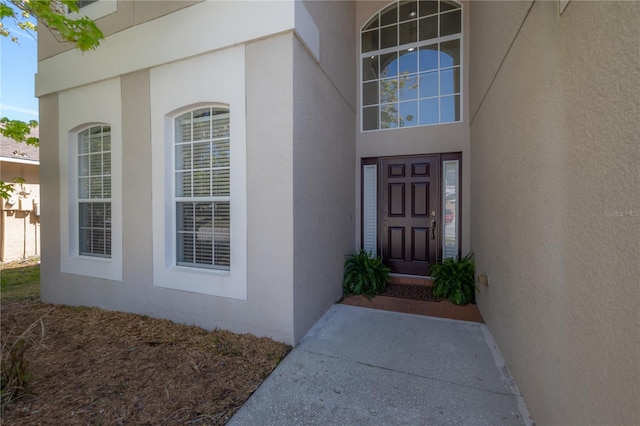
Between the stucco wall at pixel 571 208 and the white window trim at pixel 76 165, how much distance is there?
4593mm

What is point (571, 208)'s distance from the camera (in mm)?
1431

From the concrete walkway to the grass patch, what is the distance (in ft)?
16.5

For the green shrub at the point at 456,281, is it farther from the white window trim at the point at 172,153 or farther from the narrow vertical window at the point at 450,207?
the white window trim at the point at 172,153

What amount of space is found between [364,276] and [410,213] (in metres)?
1.48

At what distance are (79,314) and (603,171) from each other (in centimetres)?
545

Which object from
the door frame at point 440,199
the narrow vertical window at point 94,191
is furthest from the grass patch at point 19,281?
the door frame at point 440,199

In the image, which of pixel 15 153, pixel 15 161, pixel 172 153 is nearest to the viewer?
pixel 172 153

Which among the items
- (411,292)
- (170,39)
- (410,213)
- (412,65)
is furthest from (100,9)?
(411,292)

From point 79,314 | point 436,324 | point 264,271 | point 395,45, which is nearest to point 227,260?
point 264,271

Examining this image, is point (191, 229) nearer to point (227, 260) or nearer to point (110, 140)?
point (227, 260)

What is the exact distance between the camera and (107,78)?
12.2ft

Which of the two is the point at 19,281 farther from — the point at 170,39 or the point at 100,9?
the point at 170,39

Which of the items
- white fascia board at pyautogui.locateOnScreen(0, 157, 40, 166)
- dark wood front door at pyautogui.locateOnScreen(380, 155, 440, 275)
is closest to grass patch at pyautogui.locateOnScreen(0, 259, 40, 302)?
white fascia board at pyautogui.locateOnScreen(0, 157, 40, 166)

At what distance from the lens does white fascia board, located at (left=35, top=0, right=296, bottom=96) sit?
111 inches
